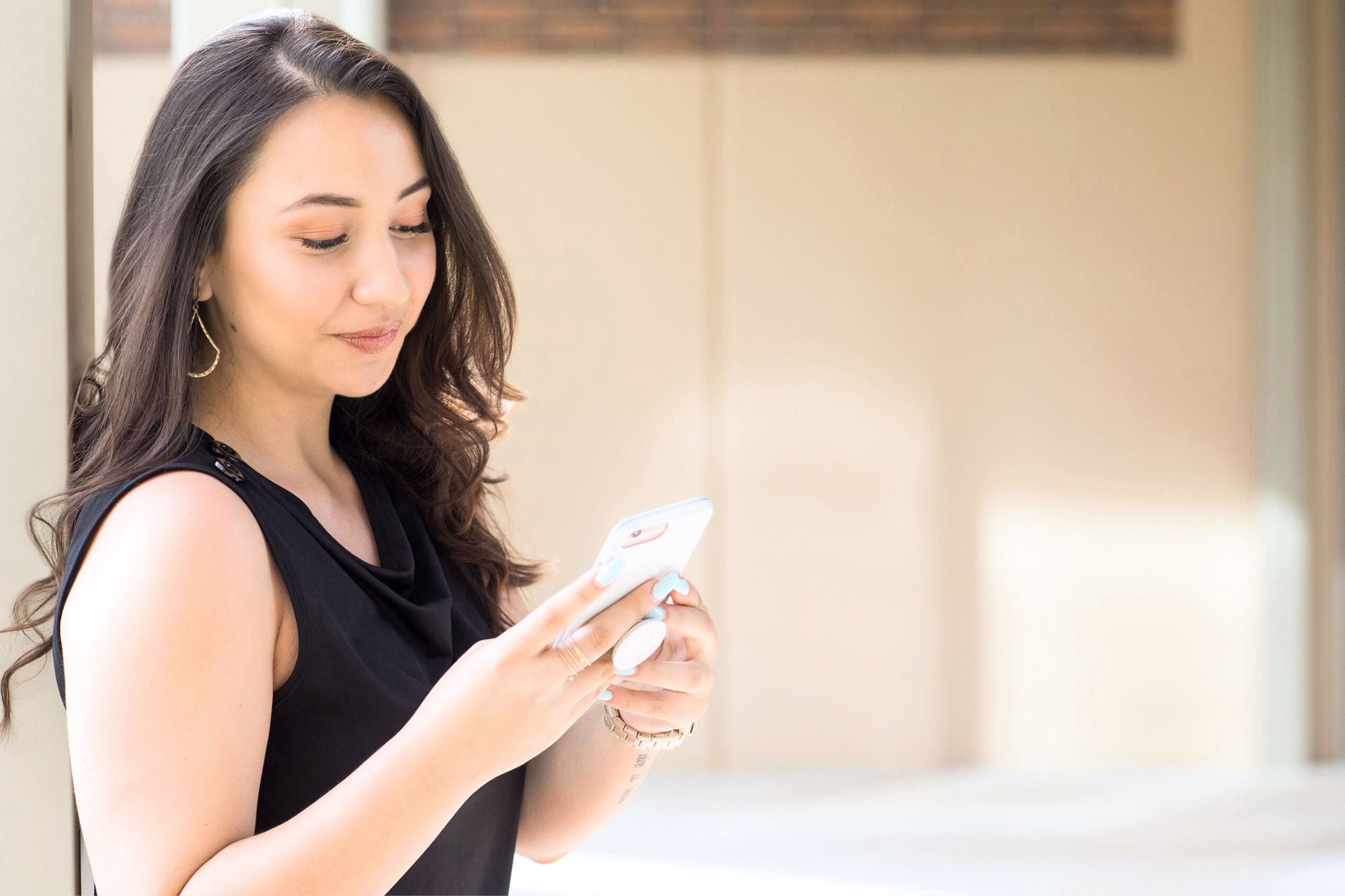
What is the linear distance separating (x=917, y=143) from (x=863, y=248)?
0.52 metres

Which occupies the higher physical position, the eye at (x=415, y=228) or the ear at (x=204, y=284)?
the eye at (x=415, y=228)

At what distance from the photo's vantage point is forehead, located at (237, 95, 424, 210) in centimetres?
112

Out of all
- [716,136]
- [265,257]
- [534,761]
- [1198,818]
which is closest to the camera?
[265,257]

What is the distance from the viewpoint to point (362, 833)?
947mm

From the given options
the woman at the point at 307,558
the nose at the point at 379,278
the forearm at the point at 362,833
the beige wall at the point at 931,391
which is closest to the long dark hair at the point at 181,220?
the woman at the point at 307,558

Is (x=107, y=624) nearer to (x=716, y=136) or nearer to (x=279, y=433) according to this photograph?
(x=279, y=433)

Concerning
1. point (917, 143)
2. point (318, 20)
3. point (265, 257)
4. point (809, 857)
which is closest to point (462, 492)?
point (265, 257)

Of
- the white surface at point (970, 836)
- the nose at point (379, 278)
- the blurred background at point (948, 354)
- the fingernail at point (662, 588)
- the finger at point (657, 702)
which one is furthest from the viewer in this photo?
the blurred background at point (948, 354)

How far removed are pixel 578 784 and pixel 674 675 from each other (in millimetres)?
281

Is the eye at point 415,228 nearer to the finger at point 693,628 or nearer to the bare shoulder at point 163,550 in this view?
the bare shoulder at point 163,550

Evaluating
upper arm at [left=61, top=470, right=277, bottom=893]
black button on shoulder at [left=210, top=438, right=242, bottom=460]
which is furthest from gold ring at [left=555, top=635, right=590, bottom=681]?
black button on shoulder at [left=210, top=438, right=242, bottom=460]

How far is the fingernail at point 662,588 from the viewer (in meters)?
1.04

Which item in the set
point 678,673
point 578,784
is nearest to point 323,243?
point 678,673

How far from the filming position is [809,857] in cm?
422
